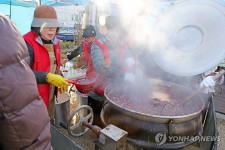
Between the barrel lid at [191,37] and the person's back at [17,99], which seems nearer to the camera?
the person's back at [17,99]

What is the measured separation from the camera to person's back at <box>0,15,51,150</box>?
0.86 meters

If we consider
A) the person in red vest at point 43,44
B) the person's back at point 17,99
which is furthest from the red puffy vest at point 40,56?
the person's back at point 17,99

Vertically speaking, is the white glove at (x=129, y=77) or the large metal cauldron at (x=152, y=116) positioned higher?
the white glove at (x=129, y=77)

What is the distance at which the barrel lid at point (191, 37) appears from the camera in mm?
2663

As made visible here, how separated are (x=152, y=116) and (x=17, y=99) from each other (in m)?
1.53

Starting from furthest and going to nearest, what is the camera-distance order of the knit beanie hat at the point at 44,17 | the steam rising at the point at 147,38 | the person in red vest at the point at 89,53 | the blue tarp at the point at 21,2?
the blue tarp at the point at 21,2, the person in red vest at the point at 89,53, the steam rising at the point at 147,38, the knit beanie hat at the point at 44,17

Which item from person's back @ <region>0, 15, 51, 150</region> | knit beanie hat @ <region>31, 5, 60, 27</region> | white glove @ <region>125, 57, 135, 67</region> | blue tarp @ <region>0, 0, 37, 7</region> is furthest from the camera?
blue tarp @ <region>0, 0, 37, 7</region>

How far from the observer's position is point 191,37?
290cm

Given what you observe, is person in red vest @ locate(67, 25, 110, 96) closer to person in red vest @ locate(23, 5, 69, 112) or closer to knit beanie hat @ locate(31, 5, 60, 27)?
person in red vest @ locate(23, 5, 69, 112)

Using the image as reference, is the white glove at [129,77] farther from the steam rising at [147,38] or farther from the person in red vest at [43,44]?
the person in red vest at [43,44]

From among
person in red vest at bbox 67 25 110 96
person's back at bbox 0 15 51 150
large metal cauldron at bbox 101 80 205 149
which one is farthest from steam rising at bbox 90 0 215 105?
person's back at bbox 0 15 51 150

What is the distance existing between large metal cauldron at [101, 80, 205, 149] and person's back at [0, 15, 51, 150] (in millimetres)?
1336

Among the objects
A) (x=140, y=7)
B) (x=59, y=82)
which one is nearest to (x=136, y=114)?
(x=59, y=82)

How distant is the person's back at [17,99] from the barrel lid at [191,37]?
7.44 feet
